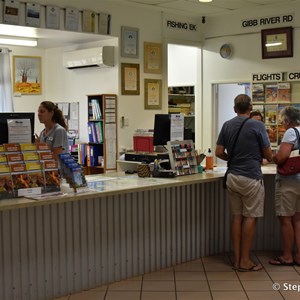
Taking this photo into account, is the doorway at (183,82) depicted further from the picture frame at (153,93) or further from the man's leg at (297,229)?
the man's leg at (297,229)

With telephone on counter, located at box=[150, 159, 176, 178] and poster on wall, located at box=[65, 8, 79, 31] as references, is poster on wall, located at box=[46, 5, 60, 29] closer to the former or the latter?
poster on wall, located at box=[65, 8, 79, 31]

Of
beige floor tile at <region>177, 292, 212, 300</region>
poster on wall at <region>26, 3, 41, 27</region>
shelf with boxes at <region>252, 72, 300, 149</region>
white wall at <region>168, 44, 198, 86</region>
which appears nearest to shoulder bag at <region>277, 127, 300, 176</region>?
beige floor tile at <region>177, 292, 212, 300</region>

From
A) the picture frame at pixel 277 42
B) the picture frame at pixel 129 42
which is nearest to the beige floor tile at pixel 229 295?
the picture frame at pixel 129 42

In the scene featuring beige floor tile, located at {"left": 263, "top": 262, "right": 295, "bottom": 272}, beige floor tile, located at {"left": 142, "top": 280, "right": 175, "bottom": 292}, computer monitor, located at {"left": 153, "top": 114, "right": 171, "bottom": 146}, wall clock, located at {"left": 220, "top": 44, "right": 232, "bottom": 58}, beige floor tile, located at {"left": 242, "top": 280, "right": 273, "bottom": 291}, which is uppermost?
wall clock, located at {"left": 220, "top": 44, "right": 232, "bottom": 58}

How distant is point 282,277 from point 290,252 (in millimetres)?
401

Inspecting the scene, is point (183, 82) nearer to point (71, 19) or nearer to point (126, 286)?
point (71, 19)

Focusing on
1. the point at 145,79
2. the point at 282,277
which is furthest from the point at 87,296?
the point at 145,79

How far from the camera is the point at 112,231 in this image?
472 centimetres

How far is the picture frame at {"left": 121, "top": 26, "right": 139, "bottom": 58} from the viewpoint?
7.34 meters

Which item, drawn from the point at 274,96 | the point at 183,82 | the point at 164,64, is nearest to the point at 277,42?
the point at 274,96

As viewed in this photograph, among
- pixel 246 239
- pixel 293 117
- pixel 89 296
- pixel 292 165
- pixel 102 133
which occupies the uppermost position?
pixel 293 117

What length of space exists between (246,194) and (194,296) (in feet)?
3.46

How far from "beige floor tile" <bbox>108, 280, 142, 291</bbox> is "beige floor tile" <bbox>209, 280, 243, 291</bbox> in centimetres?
63

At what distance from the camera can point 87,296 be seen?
439 centimetres
